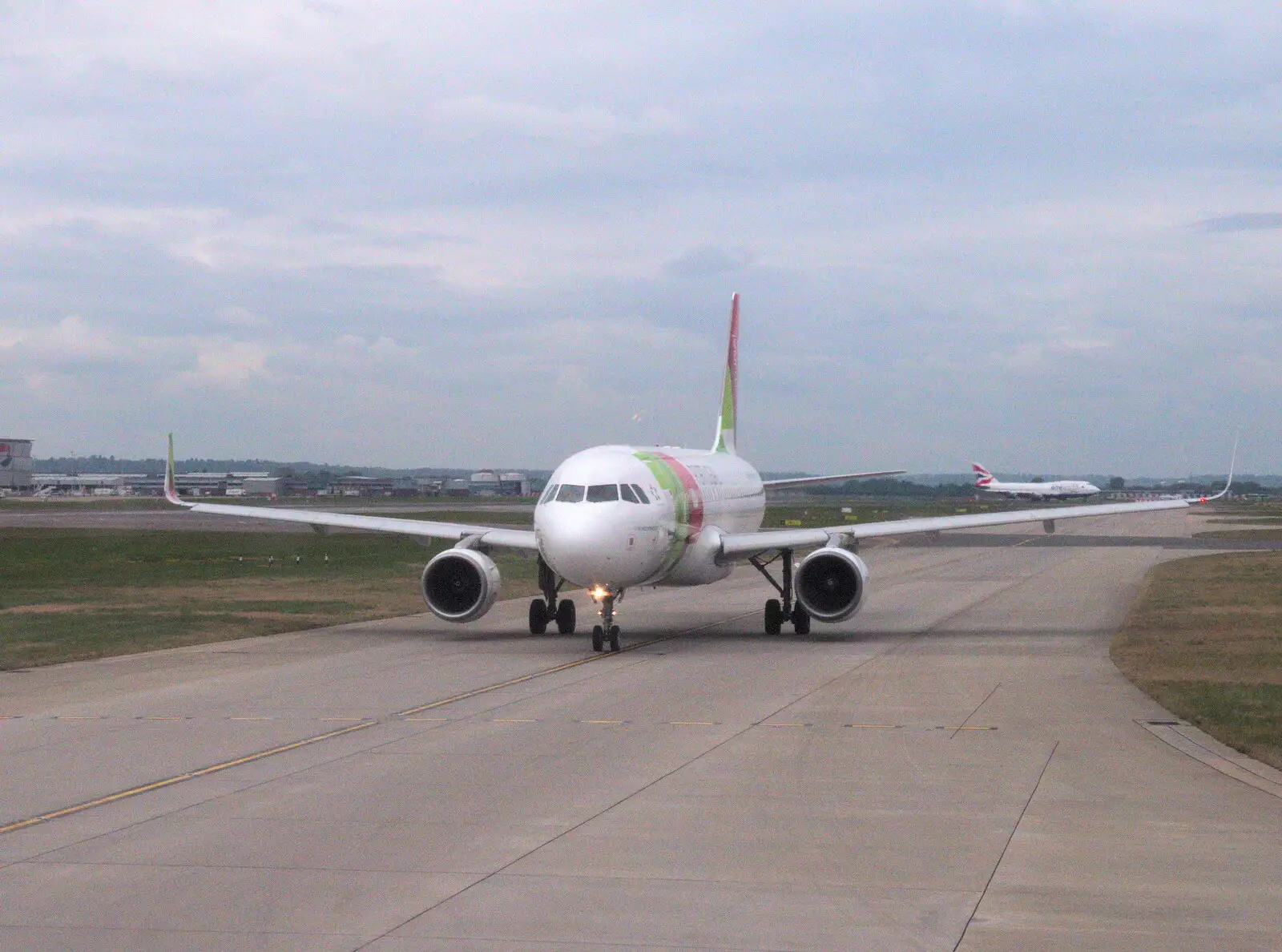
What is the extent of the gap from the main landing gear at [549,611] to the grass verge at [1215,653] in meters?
10.3

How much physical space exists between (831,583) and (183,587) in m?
19.3

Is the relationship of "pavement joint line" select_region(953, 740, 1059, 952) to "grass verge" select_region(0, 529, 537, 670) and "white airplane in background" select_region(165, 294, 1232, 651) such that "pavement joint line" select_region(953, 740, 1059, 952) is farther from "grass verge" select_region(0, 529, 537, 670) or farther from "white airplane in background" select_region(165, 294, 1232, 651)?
"grass verge" select_region(0, 529, 537, 670)

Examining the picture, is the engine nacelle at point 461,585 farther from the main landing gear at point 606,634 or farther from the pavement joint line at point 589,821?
the pavement joint line at point 589,821

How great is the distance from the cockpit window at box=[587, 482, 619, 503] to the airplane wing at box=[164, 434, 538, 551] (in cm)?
204

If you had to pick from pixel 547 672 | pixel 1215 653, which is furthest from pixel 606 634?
pixel 1215 653

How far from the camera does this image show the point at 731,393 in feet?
143

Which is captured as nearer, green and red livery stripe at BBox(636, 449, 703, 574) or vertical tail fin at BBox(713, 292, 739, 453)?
green and red livery stripe at BBox(636, 449, 703, 574)

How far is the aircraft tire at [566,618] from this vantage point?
30.1 metres

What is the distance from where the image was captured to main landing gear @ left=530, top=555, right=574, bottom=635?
3014cm

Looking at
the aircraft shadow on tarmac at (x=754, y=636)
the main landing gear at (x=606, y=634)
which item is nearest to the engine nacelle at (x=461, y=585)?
the aircraft shadow on tarmac at (x=754, y=636)

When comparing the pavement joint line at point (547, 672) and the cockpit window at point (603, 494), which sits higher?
the cockpit window at point (603, 494)

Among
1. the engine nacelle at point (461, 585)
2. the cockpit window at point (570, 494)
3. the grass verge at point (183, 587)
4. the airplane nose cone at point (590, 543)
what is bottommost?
the grass verge at point (183, 587)

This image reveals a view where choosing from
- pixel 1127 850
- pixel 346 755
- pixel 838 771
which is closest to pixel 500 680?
pixel 346 755

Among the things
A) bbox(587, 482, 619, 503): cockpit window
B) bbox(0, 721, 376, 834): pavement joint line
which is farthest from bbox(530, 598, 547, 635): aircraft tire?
bbox(0, 721, 376, 834): pavement joint line
